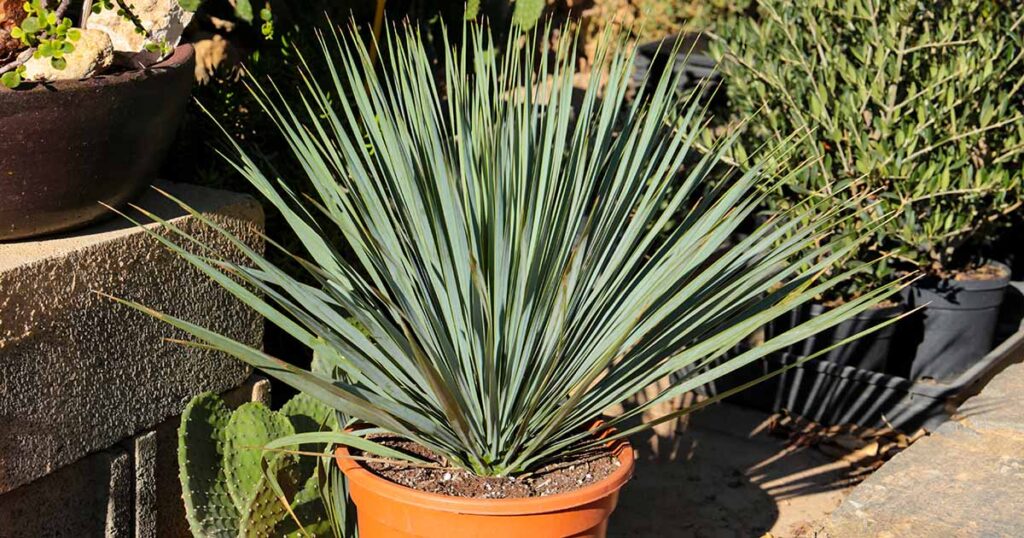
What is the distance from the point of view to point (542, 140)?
198 centimetres

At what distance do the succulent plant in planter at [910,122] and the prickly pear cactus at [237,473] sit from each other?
1.60 metres

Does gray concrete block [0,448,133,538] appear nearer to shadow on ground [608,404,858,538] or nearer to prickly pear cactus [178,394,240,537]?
prickly pear cactus [178,394,240,537]

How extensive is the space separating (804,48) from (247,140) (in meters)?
1.68

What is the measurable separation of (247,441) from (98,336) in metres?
0.33

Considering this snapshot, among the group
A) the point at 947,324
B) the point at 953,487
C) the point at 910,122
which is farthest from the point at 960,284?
the point at 953,487

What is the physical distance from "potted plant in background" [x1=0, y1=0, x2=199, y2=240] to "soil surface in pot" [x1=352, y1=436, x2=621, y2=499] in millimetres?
674

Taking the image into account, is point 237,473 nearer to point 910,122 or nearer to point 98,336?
point 98,336

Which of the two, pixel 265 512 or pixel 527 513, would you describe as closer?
pixel 527 513

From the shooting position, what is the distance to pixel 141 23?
7.12 feet

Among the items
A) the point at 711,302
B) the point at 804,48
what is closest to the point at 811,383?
the point at 804,48

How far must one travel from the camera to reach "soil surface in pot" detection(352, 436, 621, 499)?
6.16 feet

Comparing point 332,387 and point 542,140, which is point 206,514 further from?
point 542,140

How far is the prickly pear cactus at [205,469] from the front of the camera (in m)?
2.07

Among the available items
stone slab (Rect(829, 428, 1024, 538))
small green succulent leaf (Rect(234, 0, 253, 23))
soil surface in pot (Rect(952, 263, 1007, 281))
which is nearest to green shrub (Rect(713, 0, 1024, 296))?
soil surface in pot (Rect(952, 263, 1007, 281))
